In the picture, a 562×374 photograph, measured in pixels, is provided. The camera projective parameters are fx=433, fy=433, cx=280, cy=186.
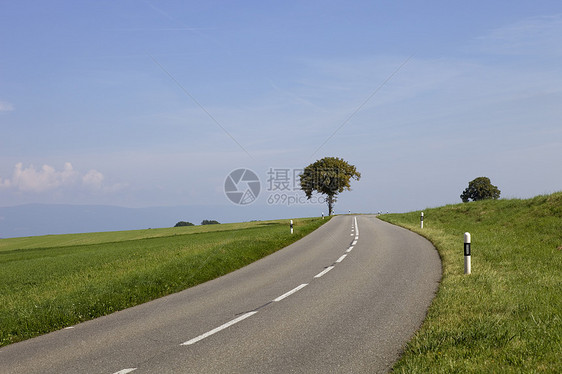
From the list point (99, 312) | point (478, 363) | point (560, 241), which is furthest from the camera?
point (560, 241)

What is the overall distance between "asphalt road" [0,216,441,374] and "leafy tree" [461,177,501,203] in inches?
3212

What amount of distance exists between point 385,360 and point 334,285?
5134 mm

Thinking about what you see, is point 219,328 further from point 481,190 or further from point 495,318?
point 481,190

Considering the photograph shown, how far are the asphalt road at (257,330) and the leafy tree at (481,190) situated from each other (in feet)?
268

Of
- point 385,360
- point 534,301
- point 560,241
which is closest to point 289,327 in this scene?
point 385,360

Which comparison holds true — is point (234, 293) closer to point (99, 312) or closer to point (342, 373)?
point (99, 312)

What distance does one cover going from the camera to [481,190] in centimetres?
8625

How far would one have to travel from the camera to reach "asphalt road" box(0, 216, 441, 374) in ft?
18.3

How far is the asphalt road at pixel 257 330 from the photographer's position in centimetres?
557

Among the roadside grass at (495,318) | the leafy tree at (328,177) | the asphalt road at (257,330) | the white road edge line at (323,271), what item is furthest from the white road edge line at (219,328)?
the leafy tree at (328,177)

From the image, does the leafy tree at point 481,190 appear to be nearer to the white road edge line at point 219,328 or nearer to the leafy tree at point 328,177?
the leafy tree at point 328,177

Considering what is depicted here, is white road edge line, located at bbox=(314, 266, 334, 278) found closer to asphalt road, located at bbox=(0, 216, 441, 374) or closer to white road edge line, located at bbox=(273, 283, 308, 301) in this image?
asphalt road, located at bbox=(0, 216, 441, 374)

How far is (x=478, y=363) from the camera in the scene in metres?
5.02

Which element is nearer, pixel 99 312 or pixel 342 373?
pixel 342 373
